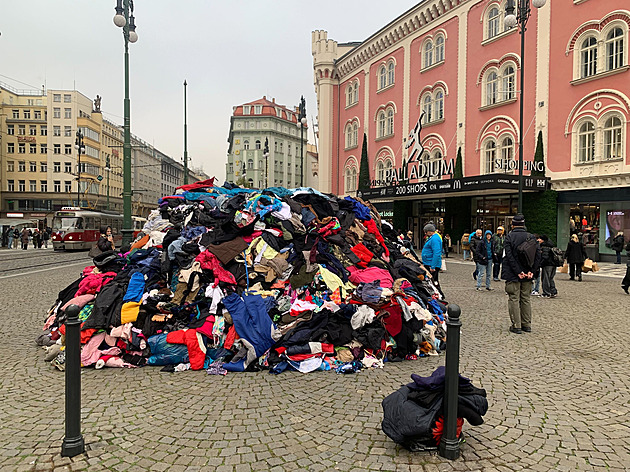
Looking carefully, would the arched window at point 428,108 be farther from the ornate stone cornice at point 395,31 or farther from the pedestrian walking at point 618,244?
the pedestrian walking at point 618,244

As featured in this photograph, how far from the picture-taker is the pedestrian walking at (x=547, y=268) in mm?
11203

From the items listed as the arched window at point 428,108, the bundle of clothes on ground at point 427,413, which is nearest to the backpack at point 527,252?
the bundle of clothes on ground at point 427,413

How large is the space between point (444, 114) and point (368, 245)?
26738 millimetres

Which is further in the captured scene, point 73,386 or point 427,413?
point 427,413

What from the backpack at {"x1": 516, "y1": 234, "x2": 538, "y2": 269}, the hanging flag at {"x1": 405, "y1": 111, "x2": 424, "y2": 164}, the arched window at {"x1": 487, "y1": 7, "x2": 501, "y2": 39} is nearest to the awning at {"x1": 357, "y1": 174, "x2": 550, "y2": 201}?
the hanging flag at {"x1": 405, "y1": 111, "x2": 424, "y2": 164}

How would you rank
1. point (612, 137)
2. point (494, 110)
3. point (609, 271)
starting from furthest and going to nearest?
point (494, 110) → point (612, 137) → point (609, 271)

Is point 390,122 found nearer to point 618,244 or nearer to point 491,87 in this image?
point 491,87

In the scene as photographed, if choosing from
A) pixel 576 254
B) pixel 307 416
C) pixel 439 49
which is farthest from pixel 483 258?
pixel 439 49

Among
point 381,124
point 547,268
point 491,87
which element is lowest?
point 547,268

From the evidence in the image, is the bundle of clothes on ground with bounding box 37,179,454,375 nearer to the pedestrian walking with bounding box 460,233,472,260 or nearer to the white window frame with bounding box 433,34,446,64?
the pedestrian walking with bounding box 460,233,472,260

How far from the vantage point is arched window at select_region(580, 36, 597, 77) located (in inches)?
862

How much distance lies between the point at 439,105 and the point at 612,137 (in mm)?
13121

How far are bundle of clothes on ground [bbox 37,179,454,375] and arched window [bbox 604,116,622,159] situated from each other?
1967cm

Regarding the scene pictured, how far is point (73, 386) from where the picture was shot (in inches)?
126
